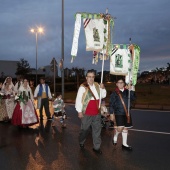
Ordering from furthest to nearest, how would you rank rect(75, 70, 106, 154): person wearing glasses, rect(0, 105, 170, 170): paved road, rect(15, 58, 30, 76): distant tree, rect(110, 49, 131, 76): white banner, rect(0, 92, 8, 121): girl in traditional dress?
rect(15, 58, 30, 76): distant tree, rect(0, 92, 8, 121): girl in traditional dress, rect(110, 49, 131, 76): white banner, rect(75, 70, 106, 154): person wearing glasses, rect(0, 105, 170, 170): paved road

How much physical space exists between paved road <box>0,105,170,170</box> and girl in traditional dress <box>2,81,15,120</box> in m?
1.82

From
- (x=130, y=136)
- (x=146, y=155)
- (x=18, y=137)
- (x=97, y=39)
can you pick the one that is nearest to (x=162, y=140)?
(x=130, y=136)

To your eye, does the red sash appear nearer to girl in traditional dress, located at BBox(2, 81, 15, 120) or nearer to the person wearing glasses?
the person wearing glasses

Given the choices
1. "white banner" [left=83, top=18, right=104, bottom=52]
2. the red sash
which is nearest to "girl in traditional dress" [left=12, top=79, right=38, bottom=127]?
the red sash

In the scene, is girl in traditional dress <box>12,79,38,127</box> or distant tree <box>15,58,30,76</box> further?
distant tree <box>15,58,30,76</box>

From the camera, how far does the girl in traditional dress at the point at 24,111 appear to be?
10.6 m

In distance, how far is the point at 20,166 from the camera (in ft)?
20.1

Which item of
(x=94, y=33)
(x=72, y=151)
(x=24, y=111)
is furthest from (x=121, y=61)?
(x=24, y=111)

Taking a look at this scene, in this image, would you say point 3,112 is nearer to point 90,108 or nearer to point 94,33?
point 90,108

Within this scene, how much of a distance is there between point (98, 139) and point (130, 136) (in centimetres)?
215

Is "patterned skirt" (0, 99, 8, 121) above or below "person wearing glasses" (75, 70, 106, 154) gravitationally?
below

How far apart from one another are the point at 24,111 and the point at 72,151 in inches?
152

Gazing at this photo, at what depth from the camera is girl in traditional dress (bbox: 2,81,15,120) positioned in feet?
41.0

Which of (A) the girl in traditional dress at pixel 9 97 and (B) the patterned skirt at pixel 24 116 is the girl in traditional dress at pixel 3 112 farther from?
(B) the patterned skirt at pixel 24 116
